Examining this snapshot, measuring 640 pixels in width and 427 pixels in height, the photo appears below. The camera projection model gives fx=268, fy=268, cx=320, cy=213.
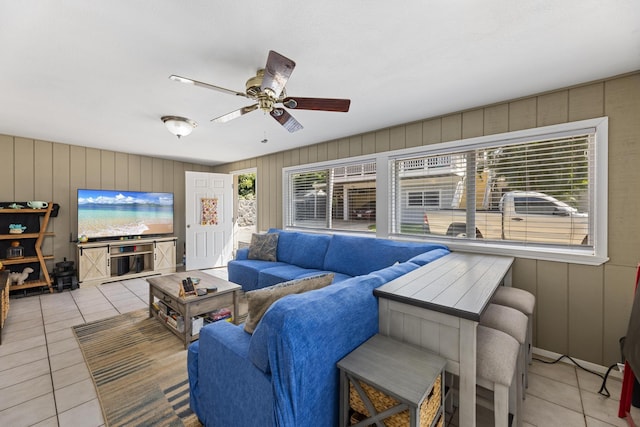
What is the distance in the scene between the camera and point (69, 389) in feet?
6.38

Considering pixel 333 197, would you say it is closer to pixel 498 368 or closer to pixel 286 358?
pixel 498 368

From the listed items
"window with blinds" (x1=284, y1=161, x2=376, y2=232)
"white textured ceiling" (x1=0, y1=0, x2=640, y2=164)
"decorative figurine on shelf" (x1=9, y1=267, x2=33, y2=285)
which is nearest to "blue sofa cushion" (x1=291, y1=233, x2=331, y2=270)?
"window with blinds" (x1=284, y1=161, x2=376, y2=232)

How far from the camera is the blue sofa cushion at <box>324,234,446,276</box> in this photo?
2916mm

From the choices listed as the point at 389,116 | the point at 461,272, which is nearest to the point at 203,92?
the point at 389,116

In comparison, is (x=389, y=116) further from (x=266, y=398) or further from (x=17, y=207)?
(x=17, y=207)

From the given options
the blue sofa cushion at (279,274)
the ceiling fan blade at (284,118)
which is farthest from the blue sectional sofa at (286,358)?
the blue sofa cushion at (279,274)

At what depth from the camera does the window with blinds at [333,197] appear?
153 inches

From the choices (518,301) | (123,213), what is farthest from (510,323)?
(123,213)

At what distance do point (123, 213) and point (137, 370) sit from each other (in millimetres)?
3771

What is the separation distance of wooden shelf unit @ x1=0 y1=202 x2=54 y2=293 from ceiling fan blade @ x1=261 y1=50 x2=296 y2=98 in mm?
4395

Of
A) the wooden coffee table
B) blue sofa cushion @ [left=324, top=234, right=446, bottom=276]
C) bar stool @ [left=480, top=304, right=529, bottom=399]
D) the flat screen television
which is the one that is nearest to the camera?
bar stool @ [left=480, top=304, right=529, bottom=399]

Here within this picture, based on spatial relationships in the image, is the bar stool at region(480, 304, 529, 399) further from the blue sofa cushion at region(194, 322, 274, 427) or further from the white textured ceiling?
the white textured ceiling

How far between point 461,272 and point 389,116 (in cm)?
192

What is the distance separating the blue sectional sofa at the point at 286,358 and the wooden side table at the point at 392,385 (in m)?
0.07
